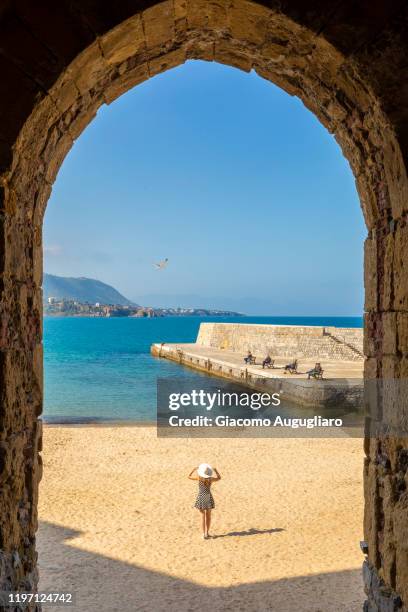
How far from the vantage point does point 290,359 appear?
32.5 m

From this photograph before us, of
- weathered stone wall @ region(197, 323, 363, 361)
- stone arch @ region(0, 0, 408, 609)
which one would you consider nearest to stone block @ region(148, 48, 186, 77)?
stone arch @ region(0, 0, 408, 609)

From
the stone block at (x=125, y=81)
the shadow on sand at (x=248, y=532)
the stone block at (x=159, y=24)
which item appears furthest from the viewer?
the shadow on sand at (x=248, y=532)

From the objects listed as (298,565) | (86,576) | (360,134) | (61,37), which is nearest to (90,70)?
(61,37)

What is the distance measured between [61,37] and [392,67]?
178 centimetres

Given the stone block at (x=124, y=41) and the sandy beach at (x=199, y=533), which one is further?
the sandy beach at (x=199, y=533)

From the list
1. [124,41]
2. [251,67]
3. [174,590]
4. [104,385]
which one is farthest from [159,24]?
[104,385]

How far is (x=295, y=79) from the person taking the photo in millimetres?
3797

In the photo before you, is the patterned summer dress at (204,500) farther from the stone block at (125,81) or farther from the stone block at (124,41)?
the stone block at (124,41)

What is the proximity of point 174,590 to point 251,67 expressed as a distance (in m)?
6.03

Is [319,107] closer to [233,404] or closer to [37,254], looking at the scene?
[37,254]

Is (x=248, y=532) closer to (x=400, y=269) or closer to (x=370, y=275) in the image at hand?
(x=370, y=275)

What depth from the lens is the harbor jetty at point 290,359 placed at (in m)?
21.3

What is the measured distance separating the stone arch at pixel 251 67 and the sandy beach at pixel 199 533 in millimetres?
Answer: 3342

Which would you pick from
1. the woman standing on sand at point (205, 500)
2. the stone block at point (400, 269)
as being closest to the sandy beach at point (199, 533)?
the woman standing on sand at point (205, 500)
